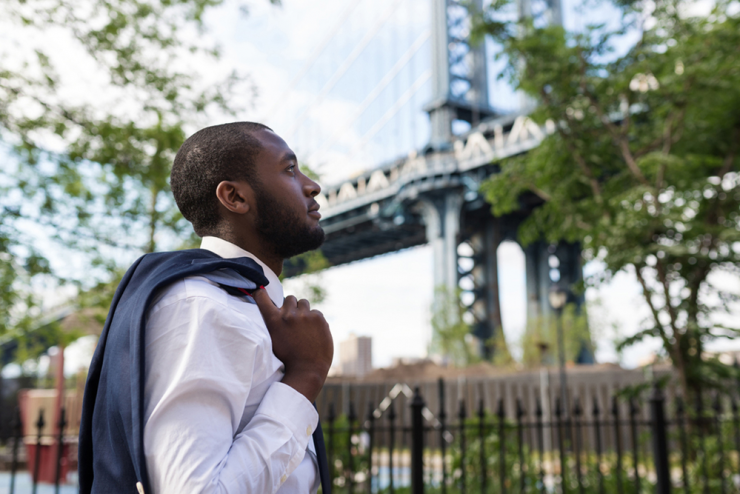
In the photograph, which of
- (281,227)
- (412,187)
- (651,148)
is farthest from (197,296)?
(412,187)

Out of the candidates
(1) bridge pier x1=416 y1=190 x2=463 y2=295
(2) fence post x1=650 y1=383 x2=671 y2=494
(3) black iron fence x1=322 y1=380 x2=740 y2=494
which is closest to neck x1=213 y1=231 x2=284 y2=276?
(3) black iron fence x1=322 y1=380 x2=740 y2=494

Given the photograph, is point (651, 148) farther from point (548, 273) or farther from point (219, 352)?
point (548, 273)

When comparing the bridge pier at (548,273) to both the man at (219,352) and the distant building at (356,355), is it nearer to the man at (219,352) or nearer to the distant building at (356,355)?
the distant building at (356,355)

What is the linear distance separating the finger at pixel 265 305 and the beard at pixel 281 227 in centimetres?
15

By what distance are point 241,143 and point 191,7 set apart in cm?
525

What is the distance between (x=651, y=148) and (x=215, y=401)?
7468 mm

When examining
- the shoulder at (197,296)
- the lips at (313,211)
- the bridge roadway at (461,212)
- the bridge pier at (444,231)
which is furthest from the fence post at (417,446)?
the bridge pier at (444,231)

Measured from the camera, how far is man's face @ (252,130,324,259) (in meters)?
1.26

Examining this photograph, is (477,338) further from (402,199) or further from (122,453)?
(122,453)

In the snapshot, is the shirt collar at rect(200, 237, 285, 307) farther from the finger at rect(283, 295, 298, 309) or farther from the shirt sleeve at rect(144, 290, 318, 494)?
the shirt sleeve at rect(144, 290, 318, 494)

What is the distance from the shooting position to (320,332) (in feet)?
3.72

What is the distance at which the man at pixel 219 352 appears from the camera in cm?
92

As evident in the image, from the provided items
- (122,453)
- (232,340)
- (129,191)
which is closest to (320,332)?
(232,340)

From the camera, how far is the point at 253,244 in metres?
1.28
